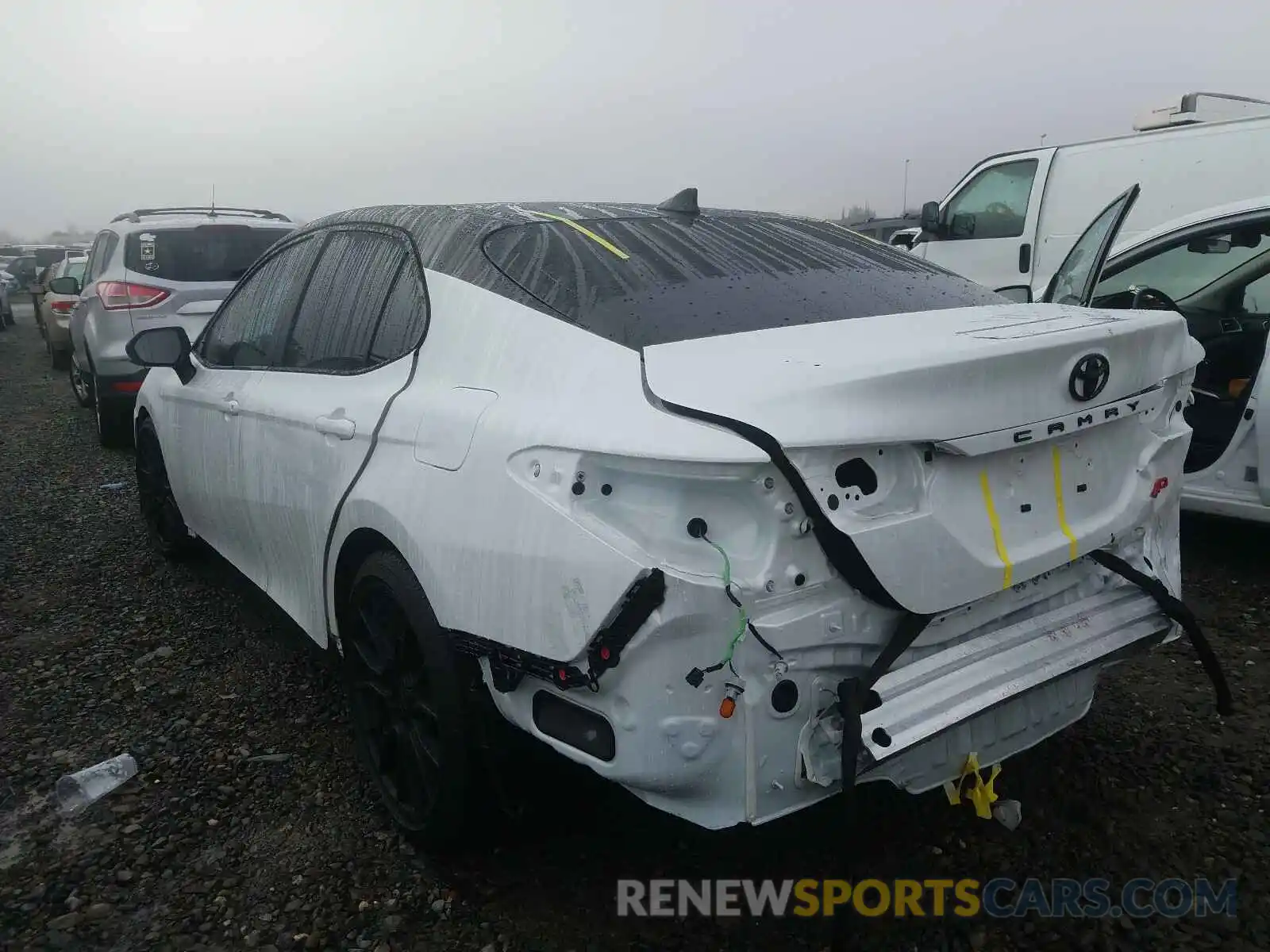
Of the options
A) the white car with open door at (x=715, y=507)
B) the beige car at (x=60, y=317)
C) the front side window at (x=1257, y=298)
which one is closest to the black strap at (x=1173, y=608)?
the white car with open door at (x=715, y=507)

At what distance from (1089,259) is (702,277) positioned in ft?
4.98

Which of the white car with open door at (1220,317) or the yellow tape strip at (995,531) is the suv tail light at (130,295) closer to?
the white car with open door at (1220,317)

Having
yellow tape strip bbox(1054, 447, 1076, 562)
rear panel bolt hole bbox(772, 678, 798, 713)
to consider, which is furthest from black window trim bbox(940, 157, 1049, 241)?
rear panel bolt hole bbox(772, 678, 798, 713)

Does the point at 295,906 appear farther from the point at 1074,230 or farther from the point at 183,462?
the point at 1074,230

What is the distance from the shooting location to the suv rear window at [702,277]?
2.22 meters

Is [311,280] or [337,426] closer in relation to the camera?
[337,426]

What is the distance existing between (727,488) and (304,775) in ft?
6.16

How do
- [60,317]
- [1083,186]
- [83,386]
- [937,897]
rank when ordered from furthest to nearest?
[60,317]
[83,386]
[1083,186]
[937,897]

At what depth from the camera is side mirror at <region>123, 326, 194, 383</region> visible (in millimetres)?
3957

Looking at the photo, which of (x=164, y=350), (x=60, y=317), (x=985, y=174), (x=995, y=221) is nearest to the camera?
(x=164, y=350)

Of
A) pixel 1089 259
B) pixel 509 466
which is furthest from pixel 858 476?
pixel 1089 259

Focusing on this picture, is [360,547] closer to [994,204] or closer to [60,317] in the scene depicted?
[994,204]

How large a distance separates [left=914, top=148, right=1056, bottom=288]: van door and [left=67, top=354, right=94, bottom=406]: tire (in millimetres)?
8000

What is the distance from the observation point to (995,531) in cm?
199
